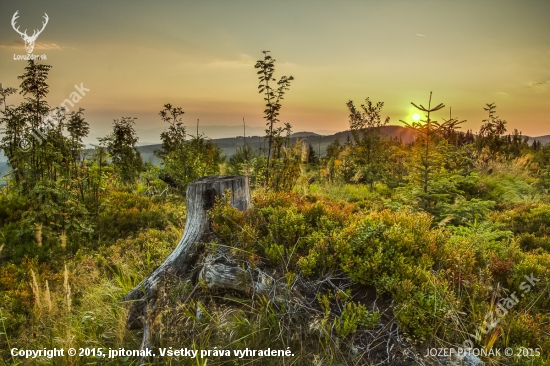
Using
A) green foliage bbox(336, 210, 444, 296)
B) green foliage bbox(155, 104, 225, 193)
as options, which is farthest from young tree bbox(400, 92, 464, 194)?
green foliage bbox(155, 104, 225, 193)

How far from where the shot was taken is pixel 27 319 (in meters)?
4.27

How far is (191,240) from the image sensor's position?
411 centimetres

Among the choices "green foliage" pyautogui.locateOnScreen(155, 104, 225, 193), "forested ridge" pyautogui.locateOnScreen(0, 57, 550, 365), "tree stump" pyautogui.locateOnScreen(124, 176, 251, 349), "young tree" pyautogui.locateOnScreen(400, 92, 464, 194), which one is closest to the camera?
"forested ridge" pyautogui.locateOnScreen(0, 57, 550, 365)

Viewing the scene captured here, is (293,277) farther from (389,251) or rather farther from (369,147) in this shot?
(369,147)

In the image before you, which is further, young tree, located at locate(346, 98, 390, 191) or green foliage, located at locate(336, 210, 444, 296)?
young tree, located at locate(346, 98, 390, 191)

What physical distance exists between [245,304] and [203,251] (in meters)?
1.09

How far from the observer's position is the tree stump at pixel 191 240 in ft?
11.9

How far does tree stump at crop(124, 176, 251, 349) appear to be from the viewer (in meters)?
3.61

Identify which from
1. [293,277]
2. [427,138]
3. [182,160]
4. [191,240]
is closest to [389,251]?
[293,277]

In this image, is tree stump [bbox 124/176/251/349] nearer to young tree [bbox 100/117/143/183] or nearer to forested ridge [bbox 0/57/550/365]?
forested ridge [bbox 0/57/550/365]

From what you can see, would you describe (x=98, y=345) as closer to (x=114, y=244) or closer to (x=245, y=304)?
(x=245, y=304)

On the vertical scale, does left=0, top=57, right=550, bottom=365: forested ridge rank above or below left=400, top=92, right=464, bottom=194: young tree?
below

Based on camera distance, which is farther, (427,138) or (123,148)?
(123,148)

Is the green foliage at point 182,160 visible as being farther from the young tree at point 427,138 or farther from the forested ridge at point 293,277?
the young tree at point 427,138
